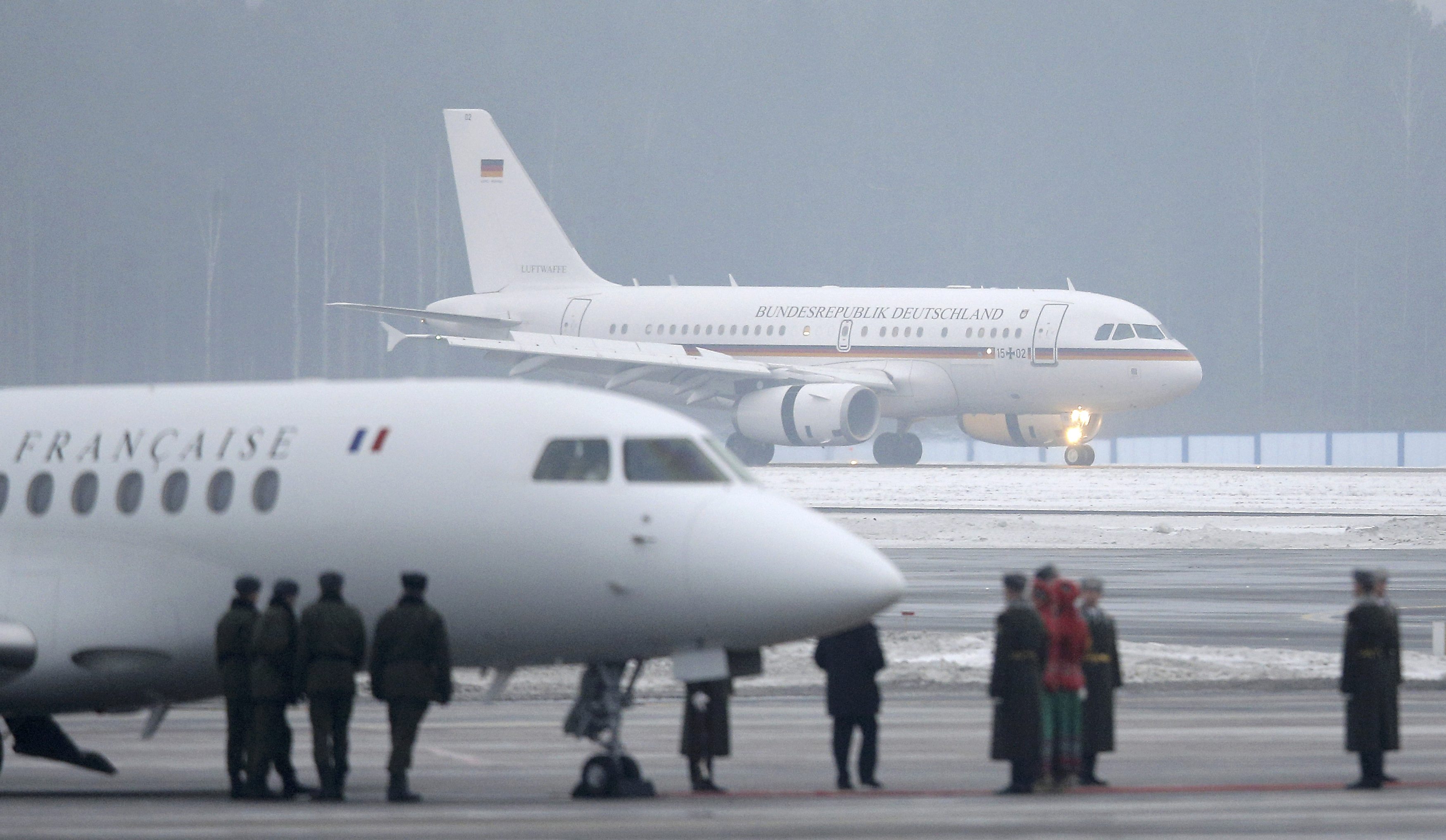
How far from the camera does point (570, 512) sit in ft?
53.7

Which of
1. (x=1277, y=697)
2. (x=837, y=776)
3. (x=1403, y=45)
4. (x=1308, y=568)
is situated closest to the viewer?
(x=837, y=776)

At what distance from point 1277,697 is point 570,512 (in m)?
10.7

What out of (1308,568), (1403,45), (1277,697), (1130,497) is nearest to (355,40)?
(1403,45)

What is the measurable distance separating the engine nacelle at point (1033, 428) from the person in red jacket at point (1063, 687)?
146 ft

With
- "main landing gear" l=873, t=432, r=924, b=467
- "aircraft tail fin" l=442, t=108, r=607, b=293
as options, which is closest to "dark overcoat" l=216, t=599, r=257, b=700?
"main landing gear" l=873, t=432, r=924, b=467

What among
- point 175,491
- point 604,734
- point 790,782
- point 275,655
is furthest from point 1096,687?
point 175,491

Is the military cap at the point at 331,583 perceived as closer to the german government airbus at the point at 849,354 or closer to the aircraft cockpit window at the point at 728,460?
the aircraft cockpit window at the point at 728,460

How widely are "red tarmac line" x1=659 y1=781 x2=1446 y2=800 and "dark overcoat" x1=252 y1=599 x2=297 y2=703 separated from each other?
2811 millimetres

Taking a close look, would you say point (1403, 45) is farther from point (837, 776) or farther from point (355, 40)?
point (837, 776)

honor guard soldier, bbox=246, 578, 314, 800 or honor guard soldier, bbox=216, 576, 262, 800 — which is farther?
honor guard soldier, bbox=216, 576, 262, 800

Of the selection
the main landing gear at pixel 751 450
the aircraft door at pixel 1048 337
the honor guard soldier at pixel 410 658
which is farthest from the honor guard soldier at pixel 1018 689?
the main landing gear at pixel 751 450

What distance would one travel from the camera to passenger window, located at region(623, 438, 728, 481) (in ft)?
54.3

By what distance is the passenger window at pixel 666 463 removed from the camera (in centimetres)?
1655

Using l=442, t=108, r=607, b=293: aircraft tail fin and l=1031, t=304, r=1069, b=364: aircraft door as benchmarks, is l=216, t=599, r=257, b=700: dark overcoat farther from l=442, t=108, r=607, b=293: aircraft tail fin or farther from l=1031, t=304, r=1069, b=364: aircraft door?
l=442, t=108, r=607, b=293: aircraft tail fin
